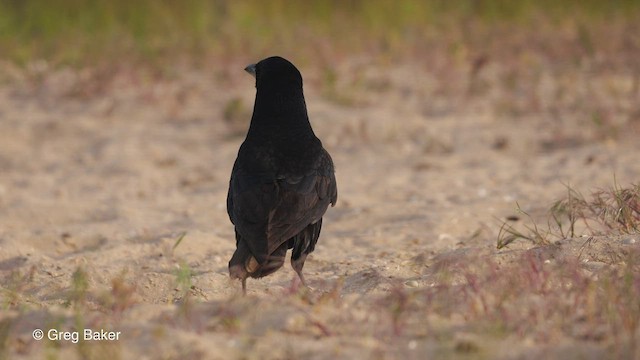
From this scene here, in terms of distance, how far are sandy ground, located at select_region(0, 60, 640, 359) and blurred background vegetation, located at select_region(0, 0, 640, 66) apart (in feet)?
1.62

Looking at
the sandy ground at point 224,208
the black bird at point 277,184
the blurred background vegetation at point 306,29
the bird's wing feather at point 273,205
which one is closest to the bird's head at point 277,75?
the black bird at point 277,184

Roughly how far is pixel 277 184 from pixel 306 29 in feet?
23.9

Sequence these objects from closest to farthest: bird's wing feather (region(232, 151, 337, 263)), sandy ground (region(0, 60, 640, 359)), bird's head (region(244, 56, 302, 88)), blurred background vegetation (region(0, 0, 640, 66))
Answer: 1. sandy ground (region(0, 60, 640, 359))
2. bird's wing feather (region(232, 151, 337, 263))
3. bird's head (region(244, 56, 302, 88))
4. blurred background vegetation (region(0, 0, 640, 66))

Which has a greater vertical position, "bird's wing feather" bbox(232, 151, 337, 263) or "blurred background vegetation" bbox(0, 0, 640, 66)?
"blurred background vegetation" bbox(0, 0, 640, 66)

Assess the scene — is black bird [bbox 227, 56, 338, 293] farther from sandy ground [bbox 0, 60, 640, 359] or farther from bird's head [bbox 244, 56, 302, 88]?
sandy ground [bbox 0, 60, 640, 359]

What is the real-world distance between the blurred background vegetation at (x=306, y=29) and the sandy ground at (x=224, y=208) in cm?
49

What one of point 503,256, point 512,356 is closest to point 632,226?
point 503,256

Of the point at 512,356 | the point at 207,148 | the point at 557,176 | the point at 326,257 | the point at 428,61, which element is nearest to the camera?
the point at 512,356

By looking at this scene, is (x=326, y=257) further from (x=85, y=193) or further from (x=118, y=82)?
(x=118, y=82)

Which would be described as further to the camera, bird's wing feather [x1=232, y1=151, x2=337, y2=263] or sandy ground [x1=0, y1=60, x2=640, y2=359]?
bird's wing feather [x1=232, y1=151, x2=337, y2=263]

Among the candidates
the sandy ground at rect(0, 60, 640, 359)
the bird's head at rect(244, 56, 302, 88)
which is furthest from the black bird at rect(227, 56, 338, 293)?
the sandy ground at rect(0, 60, 640, 359)

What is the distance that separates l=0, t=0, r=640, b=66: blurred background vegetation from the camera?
10.4 m

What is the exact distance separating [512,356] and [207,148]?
18.8 ft

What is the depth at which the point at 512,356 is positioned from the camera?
2973 millimetres
